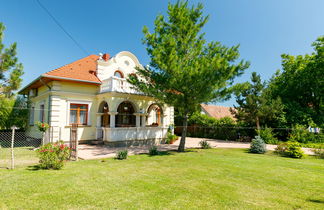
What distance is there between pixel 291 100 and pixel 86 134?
22349 millimetres

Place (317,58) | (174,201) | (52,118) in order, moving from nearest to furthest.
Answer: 1. (174,201)
2. (52,118)
3. (317,58)

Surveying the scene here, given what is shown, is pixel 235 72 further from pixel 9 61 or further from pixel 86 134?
pixel 9 61

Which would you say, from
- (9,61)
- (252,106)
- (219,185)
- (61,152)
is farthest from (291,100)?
(9,61)

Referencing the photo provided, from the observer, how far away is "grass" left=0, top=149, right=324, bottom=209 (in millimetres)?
3988

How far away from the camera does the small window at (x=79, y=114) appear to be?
1341 cm

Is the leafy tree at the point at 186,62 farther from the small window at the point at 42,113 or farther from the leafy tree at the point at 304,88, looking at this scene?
the leafy tree at the point at 304,88

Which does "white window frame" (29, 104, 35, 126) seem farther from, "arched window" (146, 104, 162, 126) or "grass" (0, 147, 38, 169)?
"arched window" (146, 104, 162, 126)

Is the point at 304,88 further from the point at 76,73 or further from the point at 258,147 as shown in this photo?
the point at 76,73

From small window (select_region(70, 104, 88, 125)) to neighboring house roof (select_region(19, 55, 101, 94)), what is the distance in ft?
6.63

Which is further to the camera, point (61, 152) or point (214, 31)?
point (214, 31)

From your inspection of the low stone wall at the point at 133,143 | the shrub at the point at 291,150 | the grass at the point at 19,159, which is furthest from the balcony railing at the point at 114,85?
the shrub at the point at 291,150

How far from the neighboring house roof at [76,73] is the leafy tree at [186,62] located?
413 centimetres

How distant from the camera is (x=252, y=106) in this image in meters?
17.7

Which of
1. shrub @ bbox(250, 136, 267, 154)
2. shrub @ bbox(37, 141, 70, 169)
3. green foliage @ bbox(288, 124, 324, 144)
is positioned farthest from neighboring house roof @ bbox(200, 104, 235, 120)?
shrub @ bbox(37, 141, 70, 169)
